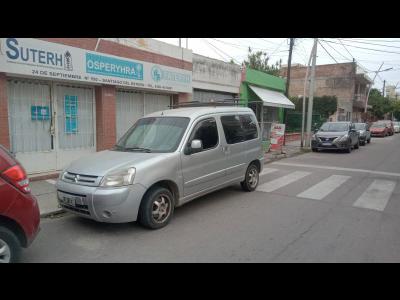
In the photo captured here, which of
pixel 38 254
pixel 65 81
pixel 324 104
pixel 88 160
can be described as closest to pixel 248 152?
pixel 88 160

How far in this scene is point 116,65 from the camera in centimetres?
897

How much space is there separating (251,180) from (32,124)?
5899mm

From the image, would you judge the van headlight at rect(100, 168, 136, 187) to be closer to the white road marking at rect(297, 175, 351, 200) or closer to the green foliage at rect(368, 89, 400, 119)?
the white road marking at rect(297, 175, 351, 200)

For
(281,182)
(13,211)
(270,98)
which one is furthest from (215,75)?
(13,211)

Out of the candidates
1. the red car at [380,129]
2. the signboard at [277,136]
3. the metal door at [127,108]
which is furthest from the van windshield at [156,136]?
the red car at [380,129]

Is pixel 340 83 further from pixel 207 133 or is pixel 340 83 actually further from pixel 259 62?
pixel 207 133

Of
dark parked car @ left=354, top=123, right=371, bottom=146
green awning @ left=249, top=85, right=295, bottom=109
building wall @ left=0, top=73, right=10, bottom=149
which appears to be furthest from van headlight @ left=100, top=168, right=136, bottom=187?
dark parked car @ left=354, top=123, right=371, bottom=146

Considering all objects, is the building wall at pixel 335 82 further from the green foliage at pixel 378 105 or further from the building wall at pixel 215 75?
the building wall at pixel 215 75

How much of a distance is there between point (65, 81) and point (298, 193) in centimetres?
682

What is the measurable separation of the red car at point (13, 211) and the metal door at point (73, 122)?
18.3 ft

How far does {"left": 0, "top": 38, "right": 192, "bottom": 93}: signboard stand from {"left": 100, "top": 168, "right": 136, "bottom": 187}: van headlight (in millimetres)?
4551

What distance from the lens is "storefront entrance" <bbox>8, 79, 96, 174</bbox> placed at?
295 inches
